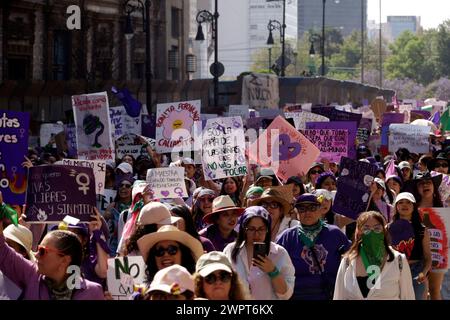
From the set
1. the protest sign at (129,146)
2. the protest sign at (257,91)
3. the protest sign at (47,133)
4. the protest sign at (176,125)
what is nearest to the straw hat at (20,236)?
the protest sign at (176,125)

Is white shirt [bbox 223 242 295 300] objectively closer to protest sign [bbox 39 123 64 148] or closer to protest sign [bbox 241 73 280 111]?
protest sign [bbox 39 123 64 148]

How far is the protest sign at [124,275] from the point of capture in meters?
7.74

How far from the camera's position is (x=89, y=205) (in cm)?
1024

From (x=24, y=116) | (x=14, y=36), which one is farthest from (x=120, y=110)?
(x=14, y=36)

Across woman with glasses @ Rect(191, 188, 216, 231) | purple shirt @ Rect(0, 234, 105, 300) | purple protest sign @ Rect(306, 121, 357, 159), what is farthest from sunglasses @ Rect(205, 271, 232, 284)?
purple protest sign @ Rect(306, 121, 357, 159)

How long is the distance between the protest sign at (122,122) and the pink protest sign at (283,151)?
230 inches

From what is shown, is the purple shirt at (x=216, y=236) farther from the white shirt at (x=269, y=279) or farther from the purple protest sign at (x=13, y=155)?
the purple protest sign at (x=13, y=155)

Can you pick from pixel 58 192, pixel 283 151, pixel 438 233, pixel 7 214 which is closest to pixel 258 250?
pixel 7 214

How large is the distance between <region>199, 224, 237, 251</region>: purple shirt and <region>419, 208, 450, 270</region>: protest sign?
1913 mm

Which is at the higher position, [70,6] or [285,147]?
[70,6]

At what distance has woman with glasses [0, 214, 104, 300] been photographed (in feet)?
23.0

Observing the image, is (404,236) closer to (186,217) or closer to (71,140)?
(186,217)

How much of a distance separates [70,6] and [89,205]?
3994 centimetres
